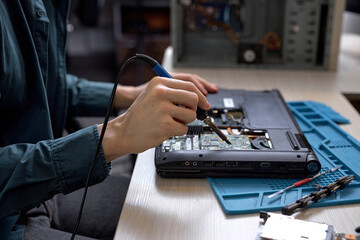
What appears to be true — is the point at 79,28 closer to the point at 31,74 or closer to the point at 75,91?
the point at 75,91

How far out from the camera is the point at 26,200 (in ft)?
2.19

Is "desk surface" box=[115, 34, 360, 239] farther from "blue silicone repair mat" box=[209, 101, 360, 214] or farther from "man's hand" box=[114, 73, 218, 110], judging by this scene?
"man's hand" box=[114, 73, 218, 110]

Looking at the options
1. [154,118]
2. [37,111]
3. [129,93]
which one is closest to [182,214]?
[154,118]

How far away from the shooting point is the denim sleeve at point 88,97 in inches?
44.2

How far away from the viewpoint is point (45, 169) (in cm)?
67

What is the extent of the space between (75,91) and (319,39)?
978 millimetres

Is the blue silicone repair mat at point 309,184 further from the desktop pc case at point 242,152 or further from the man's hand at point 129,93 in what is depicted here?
the man's hand at point 129,93

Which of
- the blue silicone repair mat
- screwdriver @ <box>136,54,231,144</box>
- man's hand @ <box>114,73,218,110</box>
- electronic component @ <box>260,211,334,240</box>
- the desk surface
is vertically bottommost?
the desk surface

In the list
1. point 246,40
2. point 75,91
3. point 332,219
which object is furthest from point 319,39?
point 332,219

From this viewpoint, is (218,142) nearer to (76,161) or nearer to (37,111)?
(76,161)

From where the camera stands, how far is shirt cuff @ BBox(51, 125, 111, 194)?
0.67 metres

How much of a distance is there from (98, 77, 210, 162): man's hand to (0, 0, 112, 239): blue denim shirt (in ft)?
0.12

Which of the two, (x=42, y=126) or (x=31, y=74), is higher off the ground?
(x=31, y=74)

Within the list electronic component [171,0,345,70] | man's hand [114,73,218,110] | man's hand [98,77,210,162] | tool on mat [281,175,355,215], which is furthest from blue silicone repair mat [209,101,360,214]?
electronic component [171,0,345,70]
